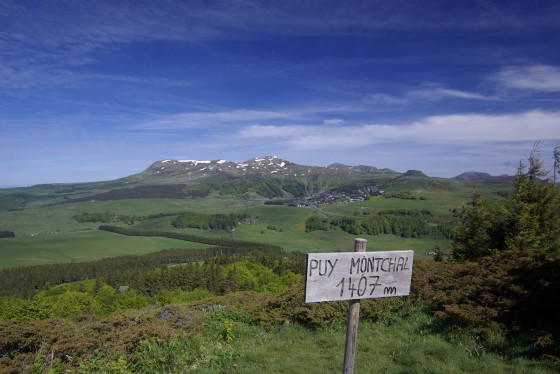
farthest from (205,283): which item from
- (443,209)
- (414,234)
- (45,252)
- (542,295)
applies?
(443,209)

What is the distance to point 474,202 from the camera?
25.5 meters

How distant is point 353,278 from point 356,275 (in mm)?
64

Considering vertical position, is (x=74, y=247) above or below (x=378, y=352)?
below

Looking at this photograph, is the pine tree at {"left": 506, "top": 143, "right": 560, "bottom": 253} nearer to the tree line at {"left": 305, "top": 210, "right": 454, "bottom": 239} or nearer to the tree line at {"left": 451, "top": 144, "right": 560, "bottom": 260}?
the tree line at {"left": 451, "top": 144, "right": 560, "bottom": 260}

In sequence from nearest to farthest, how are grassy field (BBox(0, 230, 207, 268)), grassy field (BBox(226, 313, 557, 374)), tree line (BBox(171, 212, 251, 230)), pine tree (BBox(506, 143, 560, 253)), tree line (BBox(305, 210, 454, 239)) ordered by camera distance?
grassy field (BBox(226, 313, 557, 374)), pine tree (BBox(506, 143, 560, 253)), grassy field (BBox(0, 230, 207, 268)), tree line (BBox(305, 210, 454, 239)), tree line (BBox(171, 212, 251, 230))

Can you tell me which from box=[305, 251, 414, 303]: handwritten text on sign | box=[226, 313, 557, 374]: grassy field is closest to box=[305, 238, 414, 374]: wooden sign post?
box=[305, 251, 414, 303]: handwritten text on sign

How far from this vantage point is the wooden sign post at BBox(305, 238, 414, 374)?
467 centimetres

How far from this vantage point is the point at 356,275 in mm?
4930

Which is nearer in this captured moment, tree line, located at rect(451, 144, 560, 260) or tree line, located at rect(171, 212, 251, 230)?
tree line, located at rect(451, 144, 560, 260)

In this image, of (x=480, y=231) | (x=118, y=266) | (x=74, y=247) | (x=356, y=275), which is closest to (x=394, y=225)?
(x=118, y=266)

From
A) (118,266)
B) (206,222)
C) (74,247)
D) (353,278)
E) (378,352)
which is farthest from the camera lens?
(206,222)

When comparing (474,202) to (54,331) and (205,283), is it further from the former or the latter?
(205,283)

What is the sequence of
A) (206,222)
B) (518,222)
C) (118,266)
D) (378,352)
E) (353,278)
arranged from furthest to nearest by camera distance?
(206,222) → (118,266) → (518,222) → (378,352) → (353,278)

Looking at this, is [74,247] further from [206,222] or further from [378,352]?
[378,352]
